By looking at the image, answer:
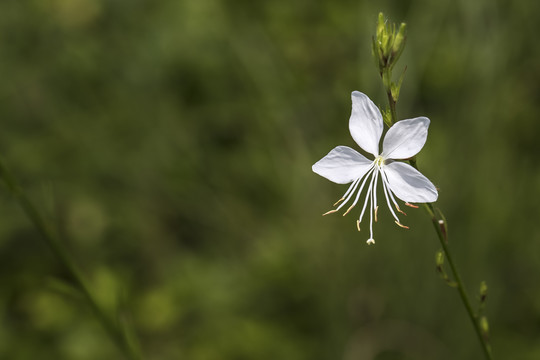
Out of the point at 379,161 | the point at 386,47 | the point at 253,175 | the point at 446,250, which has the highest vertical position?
the point at 386,47

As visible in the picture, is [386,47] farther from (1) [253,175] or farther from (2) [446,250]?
(1) [253,175]

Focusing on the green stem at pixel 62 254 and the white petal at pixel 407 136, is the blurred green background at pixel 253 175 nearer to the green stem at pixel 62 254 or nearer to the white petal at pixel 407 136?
the green stem at pixel 62 254

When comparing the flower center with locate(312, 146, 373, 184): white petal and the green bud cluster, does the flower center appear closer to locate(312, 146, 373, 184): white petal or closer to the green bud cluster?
locate(312, 146, 373, 184): white petal

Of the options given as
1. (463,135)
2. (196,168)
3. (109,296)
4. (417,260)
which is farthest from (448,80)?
(109,296)

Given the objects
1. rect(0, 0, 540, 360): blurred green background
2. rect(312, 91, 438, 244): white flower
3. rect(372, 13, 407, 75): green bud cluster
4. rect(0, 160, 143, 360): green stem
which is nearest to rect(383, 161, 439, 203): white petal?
rect(312, 91, 438, 244): white flower

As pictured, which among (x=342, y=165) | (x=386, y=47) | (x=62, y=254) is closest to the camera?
(x=386, y=47)

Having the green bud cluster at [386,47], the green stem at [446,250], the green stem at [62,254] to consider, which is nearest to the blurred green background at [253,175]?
the green stem at [62,254]

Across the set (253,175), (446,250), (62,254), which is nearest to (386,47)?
(446,250)
